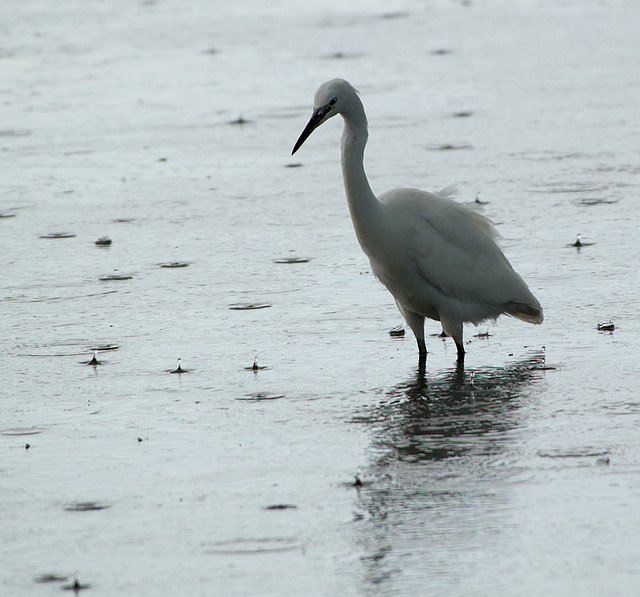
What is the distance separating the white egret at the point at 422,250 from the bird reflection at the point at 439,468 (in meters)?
0.37

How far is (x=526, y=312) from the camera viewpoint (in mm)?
6332

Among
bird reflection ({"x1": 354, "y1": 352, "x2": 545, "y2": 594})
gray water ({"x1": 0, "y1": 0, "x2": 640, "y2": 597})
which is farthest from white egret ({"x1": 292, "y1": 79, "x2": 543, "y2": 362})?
bird reflection ({"x1": 354, "y1": 352, "x2": 545, "y2": 594})

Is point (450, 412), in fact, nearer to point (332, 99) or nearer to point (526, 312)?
point (526, 312)

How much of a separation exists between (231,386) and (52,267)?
2471mm

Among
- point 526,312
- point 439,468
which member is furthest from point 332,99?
point 439,468

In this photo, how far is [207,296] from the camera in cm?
713

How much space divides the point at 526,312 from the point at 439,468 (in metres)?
1.90

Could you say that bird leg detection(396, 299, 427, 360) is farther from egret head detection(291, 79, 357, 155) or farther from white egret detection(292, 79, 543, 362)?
egret head detection(291, 79, 357, 155)

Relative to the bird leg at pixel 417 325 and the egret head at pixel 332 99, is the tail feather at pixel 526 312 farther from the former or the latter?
the egret head at pixel 332 99

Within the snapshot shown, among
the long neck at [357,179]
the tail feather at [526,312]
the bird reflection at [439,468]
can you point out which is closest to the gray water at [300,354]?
the bird reflection at [439,468]

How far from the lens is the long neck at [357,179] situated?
19.6ft

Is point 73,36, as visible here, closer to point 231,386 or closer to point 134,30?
point 134,30

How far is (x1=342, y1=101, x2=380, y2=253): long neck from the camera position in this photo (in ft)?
19.6

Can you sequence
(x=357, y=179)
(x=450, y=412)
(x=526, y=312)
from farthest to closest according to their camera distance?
(x=526, y=312)
(x=357, y=179)
(x=450, y=412)
